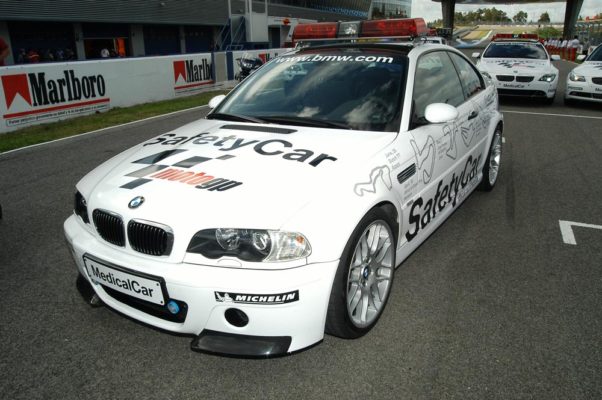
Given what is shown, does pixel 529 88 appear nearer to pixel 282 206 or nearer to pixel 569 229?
pixel 569 229

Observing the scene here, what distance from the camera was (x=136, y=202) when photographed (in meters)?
2.50

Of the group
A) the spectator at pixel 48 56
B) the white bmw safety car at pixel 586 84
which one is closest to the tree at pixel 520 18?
the spectator at pixel 48 56

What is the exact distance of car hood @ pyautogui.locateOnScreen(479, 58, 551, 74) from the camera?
1143 cm

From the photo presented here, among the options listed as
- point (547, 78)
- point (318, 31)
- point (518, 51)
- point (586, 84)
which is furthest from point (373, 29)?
point (518, 51)

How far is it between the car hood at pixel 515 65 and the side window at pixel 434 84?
8.27 m

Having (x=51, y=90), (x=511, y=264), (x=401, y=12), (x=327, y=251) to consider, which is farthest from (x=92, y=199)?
(x=401, y=12)

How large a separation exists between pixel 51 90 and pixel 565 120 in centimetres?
1074

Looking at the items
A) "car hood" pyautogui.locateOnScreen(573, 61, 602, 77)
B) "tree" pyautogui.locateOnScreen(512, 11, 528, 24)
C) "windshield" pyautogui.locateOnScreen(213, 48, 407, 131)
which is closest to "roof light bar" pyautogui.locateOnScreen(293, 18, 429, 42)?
"windshield" pyautogui.locateOnScreen(213, 48, 407, 131)

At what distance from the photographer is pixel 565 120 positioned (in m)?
9.78

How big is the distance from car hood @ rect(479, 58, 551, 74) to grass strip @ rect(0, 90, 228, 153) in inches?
296

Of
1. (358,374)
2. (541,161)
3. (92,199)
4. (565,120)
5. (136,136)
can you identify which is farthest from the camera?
(565,120)

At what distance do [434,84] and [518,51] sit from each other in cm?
1053

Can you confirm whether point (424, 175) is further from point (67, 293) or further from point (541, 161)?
point (541, 161)

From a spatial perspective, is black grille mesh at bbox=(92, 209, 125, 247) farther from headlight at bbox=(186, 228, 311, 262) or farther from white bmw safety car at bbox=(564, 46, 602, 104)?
white bmw safety car at bbox=(564, 46, 602, 104)
